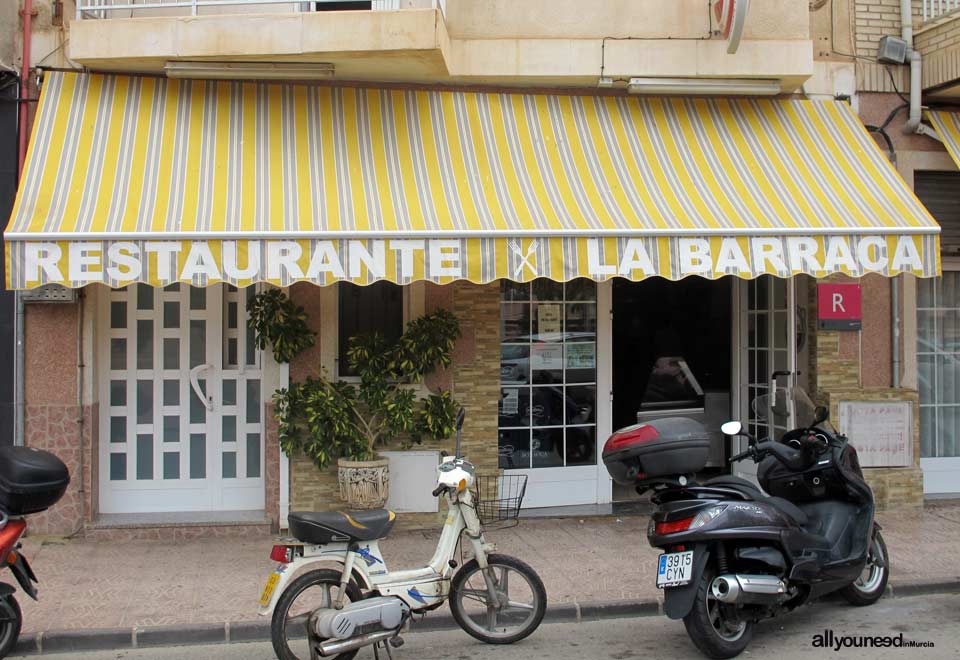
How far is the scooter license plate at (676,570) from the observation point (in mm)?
5449

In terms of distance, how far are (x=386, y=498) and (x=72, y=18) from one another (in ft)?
16.5

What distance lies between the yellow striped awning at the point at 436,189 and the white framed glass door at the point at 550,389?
1664 mm

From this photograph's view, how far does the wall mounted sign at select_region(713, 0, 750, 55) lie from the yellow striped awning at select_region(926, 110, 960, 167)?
230 cm

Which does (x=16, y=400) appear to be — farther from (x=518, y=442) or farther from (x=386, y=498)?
(x=518, y=442)

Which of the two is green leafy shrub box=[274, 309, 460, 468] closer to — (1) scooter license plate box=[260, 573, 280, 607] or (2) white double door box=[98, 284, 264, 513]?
(2) white double door box=[98, 284, 264, 513]

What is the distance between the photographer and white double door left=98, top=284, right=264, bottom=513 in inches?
350

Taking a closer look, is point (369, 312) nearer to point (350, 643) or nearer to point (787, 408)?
point (787, 408)

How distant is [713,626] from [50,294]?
600 centimetres

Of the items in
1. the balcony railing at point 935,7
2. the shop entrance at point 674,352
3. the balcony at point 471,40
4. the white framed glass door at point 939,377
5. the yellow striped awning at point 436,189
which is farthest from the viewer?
the shop entrance at point 674,352

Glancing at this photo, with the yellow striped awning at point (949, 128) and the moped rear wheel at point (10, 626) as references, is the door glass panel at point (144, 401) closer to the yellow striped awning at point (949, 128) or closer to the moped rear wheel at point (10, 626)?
the moped rear wheel at point (10, 626)

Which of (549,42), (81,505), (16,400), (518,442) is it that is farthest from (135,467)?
(549,42)

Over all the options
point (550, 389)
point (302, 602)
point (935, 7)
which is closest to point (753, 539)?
point (302, 602)

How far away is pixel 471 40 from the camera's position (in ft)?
29.2

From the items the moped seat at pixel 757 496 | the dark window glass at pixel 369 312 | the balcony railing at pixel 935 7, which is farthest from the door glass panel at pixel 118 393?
the balcony railing at pixel 935 7
